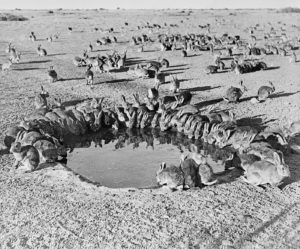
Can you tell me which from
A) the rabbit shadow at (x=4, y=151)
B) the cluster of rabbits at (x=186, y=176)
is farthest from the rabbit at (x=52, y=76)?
the cluster of rabbits at (x=186, y=176)

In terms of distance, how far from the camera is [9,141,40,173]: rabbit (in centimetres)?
1035

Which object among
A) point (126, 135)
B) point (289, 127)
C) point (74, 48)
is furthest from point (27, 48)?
point (289, 127)

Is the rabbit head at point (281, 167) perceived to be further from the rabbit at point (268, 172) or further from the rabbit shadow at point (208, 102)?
the rabbit shadow at point (208, 102)

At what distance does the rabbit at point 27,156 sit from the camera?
10.4 m

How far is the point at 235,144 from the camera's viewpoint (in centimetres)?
1187

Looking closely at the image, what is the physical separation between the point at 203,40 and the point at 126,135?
2049cm

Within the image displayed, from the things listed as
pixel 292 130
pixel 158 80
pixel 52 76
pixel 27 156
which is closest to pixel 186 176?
pixel 27 156

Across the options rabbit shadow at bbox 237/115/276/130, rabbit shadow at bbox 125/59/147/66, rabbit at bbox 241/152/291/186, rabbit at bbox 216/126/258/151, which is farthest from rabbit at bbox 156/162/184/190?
rabbit shadow at bbox 125/59/147/66

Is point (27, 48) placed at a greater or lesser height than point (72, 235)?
lesser

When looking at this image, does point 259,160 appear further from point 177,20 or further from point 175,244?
point 177,20

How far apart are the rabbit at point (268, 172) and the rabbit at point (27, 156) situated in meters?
4.56

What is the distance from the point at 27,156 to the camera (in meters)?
10.4

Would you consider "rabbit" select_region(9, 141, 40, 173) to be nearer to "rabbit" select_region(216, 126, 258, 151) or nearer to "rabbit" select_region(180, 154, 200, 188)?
A: "rabbit" select_region(180, 154, 200, 188)

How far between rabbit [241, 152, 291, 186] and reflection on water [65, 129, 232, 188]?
142 centimetres
